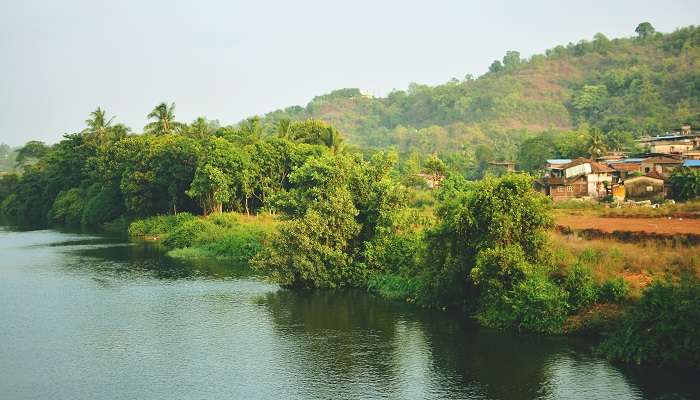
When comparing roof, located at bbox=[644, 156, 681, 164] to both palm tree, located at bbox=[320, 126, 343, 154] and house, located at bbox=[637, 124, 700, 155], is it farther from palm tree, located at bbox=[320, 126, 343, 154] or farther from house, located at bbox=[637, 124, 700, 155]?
palm tree, located at bbox=[320, 126, 343, 154]

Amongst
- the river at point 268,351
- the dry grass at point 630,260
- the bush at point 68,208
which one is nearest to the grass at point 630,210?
the dry grass at point 630,260

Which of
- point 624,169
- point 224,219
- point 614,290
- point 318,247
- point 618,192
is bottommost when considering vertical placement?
point 614,290

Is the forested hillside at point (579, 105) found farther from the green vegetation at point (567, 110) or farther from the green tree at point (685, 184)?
the green tree at point (685, 184)

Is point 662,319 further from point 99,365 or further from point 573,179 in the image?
point 573,179

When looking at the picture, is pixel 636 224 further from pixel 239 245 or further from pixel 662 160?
pixel 662 160

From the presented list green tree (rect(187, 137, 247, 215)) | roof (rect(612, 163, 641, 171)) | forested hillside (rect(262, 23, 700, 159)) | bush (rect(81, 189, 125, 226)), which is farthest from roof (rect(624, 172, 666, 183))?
forested hillside (rect(262, 23, 700, 159))

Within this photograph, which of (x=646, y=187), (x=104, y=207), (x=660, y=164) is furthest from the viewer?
(x=104, y=207)

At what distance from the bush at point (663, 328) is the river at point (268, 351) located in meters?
0.57

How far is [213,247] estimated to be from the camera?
4850 cm

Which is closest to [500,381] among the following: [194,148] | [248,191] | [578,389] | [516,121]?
[578,389]

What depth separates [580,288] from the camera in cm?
2603

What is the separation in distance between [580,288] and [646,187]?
33171 millimetres

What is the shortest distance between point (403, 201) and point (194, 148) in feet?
94.8

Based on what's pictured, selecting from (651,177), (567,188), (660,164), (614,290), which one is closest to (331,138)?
(567,188)
